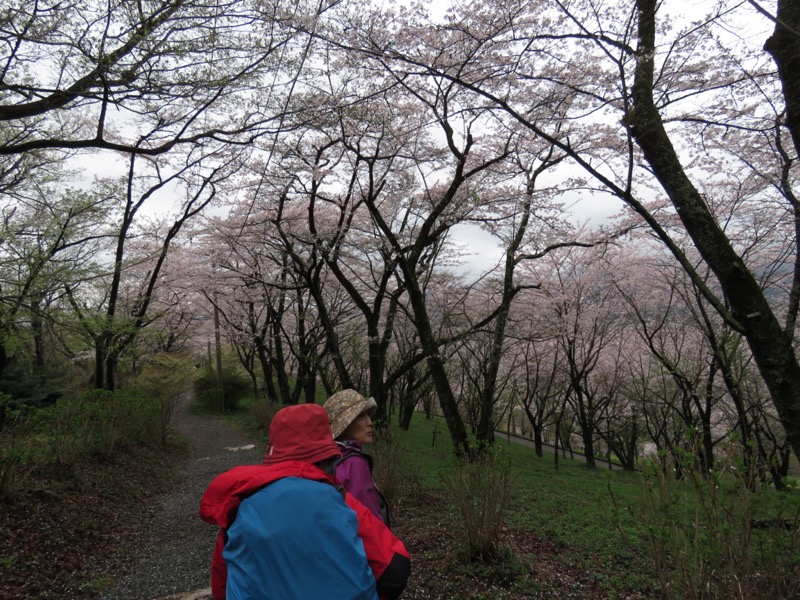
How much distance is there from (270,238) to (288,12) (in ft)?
28.1

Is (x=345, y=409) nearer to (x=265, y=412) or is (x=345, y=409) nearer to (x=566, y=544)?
(x=566, y=544)

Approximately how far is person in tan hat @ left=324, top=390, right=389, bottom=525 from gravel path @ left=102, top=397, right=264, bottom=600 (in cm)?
221

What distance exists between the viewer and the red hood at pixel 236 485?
137 centimetres

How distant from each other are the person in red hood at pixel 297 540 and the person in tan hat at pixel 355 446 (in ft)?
1.69

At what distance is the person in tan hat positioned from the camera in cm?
200

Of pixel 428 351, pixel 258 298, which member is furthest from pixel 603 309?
pixel 258 298

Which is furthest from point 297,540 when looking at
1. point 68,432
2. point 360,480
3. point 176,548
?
point 68,432

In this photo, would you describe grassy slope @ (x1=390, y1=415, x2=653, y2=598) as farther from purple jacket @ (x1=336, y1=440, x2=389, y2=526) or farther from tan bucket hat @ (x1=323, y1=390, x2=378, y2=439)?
tan bucket hat @ (x1=323, y1=390, x2=378, y2=439)

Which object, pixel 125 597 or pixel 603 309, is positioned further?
pixel 603 309

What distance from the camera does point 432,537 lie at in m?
4.64

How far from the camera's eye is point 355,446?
2.21 meters

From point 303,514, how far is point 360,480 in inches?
28.8

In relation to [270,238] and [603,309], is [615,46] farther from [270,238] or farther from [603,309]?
[603,309]

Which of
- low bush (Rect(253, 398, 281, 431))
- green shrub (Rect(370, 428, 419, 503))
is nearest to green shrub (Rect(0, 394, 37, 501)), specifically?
green shrub (Rect(370, 428, 419, 503))
